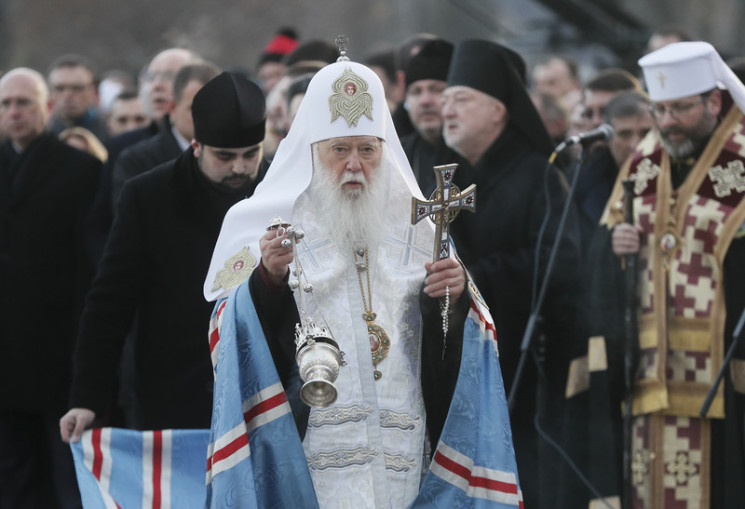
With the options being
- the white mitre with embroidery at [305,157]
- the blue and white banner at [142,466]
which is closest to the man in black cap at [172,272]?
the blue and white banner at [142,466]

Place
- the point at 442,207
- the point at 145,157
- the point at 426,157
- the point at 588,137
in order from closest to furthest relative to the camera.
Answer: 1. the point at 442,207
2. the point at 588,137
3. the point at 145,157
4. the point at 426,157

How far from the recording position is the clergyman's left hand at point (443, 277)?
5.28 metres

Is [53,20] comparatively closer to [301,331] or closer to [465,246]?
[465,246]

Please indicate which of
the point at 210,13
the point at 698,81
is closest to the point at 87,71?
the point at 698,81

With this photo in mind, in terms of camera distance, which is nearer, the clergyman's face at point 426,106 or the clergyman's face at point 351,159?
the clergyman's face at point 351,159

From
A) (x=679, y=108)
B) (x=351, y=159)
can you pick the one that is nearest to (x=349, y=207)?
(x=351, y=159)

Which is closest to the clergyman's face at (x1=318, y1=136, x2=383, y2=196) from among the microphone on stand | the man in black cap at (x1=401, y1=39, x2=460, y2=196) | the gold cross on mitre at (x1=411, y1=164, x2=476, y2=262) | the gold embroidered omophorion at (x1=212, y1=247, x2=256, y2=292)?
the gold cross on mitre at (x1=411, y1=164, x2=476, y2=262)

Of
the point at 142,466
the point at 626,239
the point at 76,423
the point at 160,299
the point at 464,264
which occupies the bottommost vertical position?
the point at 142,466

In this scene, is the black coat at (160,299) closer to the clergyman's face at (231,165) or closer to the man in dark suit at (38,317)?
the clergyman's face at (231,165)

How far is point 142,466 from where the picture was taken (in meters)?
6.49

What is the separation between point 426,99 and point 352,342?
3592mm

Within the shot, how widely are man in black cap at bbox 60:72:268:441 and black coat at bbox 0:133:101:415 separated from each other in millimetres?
1913

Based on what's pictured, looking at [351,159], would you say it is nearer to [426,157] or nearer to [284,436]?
[284,436]

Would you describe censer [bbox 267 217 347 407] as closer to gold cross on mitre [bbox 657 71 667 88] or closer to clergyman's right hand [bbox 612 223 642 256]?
clergyman's right hand [bbox 612 223 642 256]
